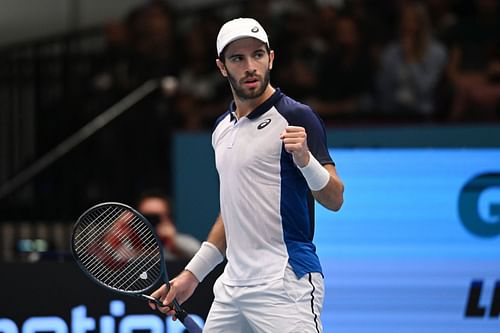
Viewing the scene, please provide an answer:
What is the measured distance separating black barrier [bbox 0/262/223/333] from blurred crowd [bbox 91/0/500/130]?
2545mm

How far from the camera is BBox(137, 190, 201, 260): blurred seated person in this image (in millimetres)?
7948

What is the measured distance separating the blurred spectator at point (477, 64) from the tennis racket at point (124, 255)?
3962 mm

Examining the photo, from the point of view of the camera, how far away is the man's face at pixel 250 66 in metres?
5.05

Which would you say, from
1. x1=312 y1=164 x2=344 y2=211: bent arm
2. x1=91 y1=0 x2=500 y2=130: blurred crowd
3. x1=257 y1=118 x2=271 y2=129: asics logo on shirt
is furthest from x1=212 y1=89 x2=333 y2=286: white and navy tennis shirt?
x1=91 y1=0 x2=500 y2=130: blurred crowd

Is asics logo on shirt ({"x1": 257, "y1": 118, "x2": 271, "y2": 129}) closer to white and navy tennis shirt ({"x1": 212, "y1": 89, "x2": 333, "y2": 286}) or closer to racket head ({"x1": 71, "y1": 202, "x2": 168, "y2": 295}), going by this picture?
white and navy tennis shirt ({"x1": 212, "y1": 89, "x2": 333, "y2": 286})

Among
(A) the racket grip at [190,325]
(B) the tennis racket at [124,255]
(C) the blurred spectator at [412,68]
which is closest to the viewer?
(A) the racket grip at [190,325]

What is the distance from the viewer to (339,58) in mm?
10203

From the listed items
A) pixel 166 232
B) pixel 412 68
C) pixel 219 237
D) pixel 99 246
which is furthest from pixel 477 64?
pixel 99 246

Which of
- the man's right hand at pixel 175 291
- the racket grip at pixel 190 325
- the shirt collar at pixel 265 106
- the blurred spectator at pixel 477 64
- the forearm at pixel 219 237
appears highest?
the blurred spectator at pixel 477 64

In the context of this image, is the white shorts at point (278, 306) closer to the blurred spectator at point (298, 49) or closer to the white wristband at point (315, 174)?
the white wristband at point (315, 174)

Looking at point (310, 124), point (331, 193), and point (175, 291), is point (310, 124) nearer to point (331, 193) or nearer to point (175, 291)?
point (331, 193)

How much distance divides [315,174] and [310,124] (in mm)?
290

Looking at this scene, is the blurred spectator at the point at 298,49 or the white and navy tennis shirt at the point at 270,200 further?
the blurred spectator at the point at 298,49

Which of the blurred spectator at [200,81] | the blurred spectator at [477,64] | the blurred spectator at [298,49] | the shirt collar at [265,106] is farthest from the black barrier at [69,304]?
the blurred spectator at [298,49]
